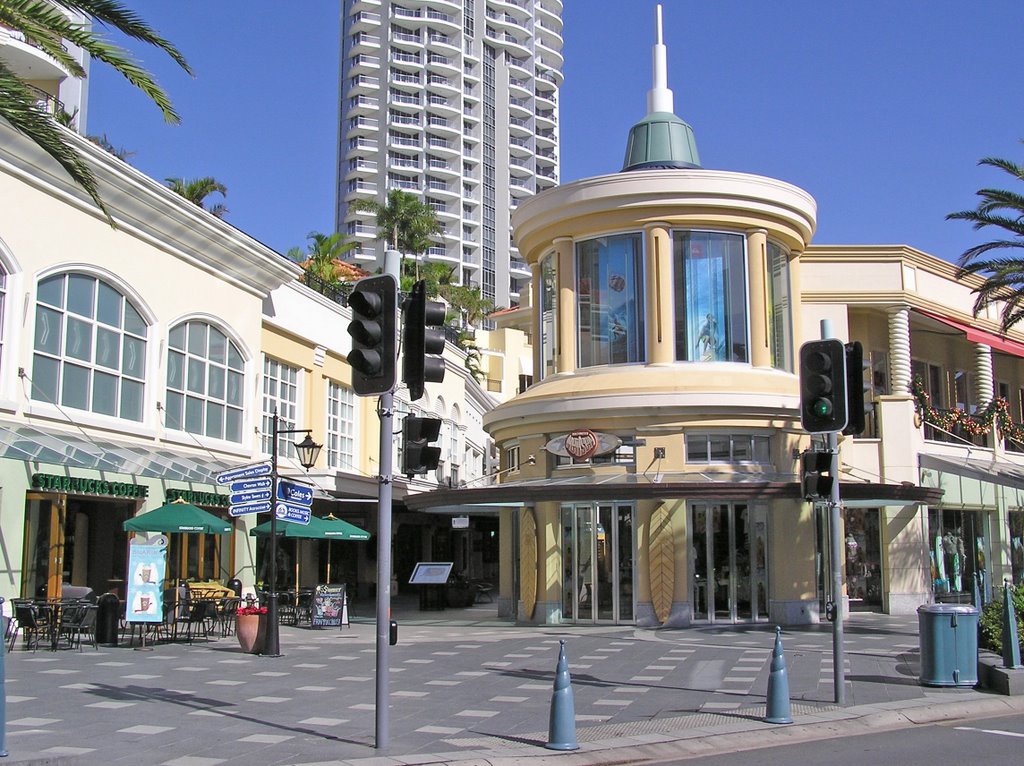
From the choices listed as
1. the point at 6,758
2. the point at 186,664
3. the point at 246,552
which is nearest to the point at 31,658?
the point at 186,664

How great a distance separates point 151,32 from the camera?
41.7ft

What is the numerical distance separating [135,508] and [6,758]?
53.4 ft

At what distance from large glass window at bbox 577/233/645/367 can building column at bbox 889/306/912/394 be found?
30.6 ft

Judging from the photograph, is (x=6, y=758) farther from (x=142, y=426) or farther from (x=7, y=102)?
(x=142, y=426)

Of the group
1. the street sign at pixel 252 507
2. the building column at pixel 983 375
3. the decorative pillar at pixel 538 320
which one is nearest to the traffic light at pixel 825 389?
the street sign at pixel 252 507

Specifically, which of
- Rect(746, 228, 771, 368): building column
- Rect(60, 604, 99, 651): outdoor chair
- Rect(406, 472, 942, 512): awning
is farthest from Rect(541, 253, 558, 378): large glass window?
Rect(60, 604, 99, 651): outdoor chair

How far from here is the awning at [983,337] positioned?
105ft

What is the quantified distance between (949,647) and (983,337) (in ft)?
71.7

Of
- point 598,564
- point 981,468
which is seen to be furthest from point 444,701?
point 981,468

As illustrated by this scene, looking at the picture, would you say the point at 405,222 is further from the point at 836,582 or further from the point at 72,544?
the point at 836,582

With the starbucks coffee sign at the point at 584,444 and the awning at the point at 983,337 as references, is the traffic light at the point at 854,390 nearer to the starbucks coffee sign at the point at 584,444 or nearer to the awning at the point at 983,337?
the starbucks coffee sign at the point at 584,444

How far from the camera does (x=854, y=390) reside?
13.2 meters

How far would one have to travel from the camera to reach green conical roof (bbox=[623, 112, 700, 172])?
29.7m

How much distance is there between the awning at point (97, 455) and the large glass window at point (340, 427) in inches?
320
